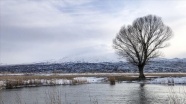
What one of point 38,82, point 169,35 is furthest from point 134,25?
point 38,82

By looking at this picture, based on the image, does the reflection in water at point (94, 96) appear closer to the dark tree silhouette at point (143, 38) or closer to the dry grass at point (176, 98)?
the dry grass at point (176, 98)

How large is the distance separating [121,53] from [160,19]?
361 inches

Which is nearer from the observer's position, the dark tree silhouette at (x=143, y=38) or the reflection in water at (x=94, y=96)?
the reflection in water at (x=94, y=96)

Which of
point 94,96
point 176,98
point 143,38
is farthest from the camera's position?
point 143,38

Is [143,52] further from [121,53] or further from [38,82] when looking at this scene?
[38,82]

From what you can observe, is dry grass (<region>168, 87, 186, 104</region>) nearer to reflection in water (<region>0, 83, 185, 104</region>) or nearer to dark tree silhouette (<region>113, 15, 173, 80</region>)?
reflection in water (<region>0, 83, 185, 104</region>)

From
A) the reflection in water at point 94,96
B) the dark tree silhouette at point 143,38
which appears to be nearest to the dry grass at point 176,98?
the reflection in water at point 94,96

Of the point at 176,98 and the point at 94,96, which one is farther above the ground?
the point at 176,98

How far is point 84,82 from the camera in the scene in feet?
167

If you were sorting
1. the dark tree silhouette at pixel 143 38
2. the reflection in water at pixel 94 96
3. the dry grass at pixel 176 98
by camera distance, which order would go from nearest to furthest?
the dry grass at pixel 176 98 → the reflection in water at pixel 94 96 → the dark tree silhouette at pixel 143 38

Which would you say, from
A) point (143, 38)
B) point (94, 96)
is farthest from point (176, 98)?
point (143, 38)

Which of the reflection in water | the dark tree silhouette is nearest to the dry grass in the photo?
the reflection in water

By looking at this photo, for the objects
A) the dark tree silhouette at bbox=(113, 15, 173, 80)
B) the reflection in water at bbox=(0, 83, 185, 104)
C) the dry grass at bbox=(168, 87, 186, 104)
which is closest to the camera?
the dry grass at bbox=(168, 87, 186, 104)

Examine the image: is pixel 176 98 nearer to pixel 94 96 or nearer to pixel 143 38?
pixel 94 96
